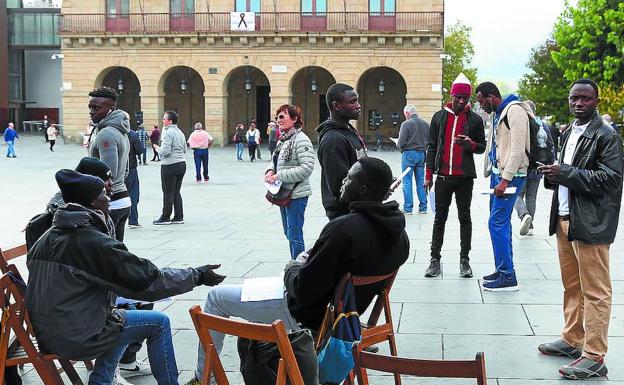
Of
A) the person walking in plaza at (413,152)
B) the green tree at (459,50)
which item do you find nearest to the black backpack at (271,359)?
the person walking in plaza at (413,152)

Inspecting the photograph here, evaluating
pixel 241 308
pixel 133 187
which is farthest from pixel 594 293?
pixel 133 187

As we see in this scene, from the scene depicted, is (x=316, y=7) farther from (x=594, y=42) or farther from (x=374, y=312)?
(x=374, y=312)

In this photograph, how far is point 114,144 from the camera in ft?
26.7

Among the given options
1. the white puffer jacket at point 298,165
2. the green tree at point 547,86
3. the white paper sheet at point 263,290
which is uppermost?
the green tree at point 547,86

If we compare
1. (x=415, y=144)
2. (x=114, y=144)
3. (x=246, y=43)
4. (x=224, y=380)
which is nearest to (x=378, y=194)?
(x=224, y=380)

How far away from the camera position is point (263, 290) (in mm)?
4871

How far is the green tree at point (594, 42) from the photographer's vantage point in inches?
1880

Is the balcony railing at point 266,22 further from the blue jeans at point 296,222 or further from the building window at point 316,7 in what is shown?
the blue jeans at point 296,222

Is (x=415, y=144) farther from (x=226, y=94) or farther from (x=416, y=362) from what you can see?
(x=226, y=94)

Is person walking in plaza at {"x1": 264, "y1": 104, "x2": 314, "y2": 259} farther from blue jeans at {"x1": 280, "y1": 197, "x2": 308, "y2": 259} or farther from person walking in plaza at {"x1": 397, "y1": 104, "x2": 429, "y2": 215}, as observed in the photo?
person walking in plaza at {"x1": 397, "y1": 104, "x2": 429, "y2": 215}

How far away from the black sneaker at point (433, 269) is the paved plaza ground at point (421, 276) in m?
0.08

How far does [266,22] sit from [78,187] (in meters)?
40.9

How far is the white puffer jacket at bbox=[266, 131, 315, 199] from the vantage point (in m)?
8.12

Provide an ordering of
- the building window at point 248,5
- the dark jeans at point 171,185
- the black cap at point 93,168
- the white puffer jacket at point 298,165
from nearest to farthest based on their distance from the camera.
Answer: the black cap at point 93,168, the white puffer jacket at point 298,165, the dark jeans at point 171,185, the building window at point 248,5
